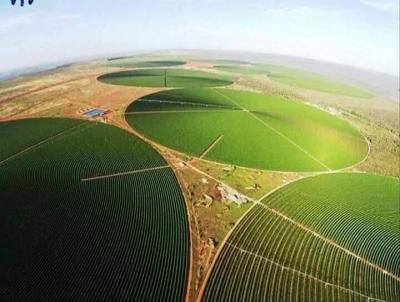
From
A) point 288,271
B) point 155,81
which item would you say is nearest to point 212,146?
point 288,271

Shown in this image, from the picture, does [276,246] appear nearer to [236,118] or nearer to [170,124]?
[170,124]

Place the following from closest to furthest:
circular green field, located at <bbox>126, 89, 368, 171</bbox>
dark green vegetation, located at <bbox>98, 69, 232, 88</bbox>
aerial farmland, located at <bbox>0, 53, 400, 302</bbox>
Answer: aerial farmland, located at <bbox>0, 53, 400, 302</bbox> → circular green field, located at <bbox>126, 89, 368, 171</bbox> → dark green vegetation, located at <bbox>98, 69, 232, 88</bbox>

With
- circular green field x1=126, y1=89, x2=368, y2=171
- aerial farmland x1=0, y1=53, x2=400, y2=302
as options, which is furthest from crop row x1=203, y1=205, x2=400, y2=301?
circular green field x1=126, y1=89, x2=368, y2=171

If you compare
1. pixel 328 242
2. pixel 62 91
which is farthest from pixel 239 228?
pixel 62 91

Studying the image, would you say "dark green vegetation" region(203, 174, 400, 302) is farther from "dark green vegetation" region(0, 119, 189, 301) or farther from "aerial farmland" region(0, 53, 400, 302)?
"dark green vegetation" region(0, 119, 189, 301)

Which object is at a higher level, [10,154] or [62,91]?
[62,91]

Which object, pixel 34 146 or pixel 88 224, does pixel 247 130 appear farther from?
pixel 88 224
